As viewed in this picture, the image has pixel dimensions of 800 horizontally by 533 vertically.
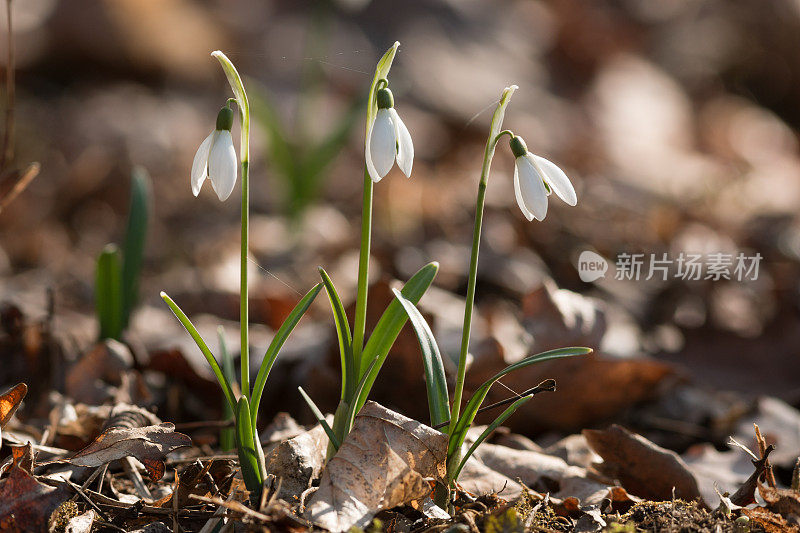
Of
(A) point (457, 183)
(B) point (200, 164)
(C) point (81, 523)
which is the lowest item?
(A) point (457, 183)

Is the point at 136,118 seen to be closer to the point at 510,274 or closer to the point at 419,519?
the point at 510,274

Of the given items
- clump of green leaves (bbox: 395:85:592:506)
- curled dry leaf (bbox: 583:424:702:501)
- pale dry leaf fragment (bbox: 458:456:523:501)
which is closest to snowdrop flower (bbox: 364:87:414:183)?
clump of green leaves (bbox: 395:85:592:506)

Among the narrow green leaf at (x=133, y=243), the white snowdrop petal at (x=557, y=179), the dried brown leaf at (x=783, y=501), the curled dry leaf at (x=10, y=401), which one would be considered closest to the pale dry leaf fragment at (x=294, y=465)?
the curled dry leaf at (x=10, y=401)

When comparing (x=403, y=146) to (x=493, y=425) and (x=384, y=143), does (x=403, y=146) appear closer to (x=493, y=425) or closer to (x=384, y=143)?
(x=384, y=143)

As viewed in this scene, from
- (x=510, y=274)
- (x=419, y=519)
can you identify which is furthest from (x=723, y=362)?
(x=419, y=519)

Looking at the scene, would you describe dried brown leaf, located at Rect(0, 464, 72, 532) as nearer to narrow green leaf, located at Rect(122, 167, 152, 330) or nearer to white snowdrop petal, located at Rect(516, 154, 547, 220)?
white snowdrop petal, located at Rect(516, 154, 547, 220)

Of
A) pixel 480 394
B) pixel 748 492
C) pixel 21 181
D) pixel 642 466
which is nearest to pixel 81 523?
pixel 480 394

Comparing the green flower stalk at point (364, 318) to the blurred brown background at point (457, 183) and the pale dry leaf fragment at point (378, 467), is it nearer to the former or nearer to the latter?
the pale dry leaf fragment at point (378, 467)
